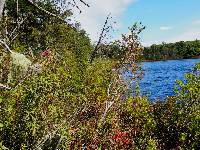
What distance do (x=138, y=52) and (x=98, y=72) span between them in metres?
4.69

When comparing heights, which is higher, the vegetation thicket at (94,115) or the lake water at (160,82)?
the vegetation thicket at (94,115)

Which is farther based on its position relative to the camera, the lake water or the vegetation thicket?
the lake water

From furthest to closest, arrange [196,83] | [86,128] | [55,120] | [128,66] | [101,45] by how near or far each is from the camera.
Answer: [101,45] < [128,66] < [196,83] < [86,128] < [55,120]

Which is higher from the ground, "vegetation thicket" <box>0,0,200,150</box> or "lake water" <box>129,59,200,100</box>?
"vegetation thicket" <box>0,0,200,150</box>

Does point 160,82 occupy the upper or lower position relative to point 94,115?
lower

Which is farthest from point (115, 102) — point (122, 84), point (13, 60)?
point (13, 60)

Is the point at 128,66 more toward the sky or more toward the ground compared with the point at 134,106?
more toward the sky

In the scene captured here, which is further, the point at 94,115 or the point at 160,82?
the point at 160,82

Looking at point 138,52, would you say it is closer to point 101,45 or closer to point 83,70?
point 83,70

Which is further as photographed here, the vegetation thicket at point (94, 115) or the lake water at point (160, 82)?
the lake water at point (160, 82)

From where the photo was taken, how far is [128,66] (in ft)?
50.3

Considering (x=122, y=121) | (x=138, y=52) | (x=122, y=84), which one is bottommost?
(x=122, y=121)

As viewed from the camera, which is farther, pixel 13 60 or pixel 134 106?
pixel 134 106

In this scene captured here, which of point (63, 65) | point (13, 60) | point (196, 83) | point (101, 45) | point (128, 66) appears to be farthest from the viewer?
point (101, 45)
